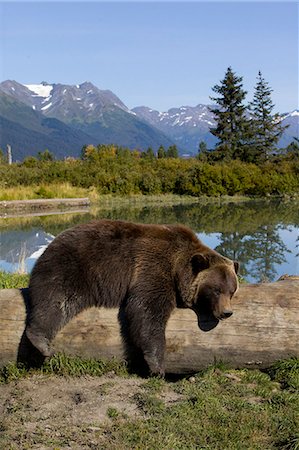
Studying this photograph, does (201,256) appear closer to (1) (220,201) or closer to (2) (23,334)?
(2) (23,334)

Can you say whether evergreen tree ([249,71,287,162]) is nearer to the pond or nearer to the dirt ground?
the pond

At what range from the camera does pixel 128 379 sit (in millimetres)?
5078

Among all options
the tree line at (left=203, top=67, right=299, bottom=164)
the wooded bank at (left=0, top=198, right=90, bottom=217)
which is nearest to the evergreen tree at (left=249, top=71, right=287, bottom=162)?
the tree line at (left=203, top=67, right=299, bottom=164)

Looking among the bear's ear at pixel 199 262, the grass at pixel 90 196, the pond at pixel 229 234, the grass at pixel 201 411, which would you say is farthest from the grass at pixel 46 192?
the grass at pixel 201 411

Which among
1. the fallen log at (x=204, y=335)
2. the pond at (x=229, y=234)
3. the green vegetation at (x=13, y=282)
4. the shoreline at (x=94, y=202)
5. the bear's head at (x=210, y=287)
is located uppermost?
the bear's head at (x=210, y=287)

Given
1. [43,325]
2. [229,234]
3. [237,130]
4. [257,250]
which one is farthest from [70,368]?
[237,130]

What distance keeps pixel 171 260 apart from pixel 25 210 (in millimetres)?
25929

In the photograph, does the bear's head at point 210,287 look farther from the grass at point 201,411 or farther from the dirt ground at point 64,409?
the dirt ground at point 64,409

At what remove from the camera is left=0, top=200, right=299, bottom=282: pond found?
45.2 ft

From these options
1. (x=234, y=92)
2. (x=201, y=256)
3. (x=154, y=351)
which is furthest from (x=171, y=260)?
(x=234, y=92)

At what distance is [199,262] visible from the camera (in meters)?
5.34

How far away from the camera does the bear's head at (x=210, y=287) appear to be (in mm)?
5195

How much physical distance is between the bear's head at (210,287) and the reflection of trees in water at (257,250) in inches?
237

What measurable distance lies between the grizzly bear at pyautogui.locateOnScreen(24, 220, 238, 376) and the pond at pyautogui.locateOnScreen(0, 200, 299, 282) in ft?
18.9
